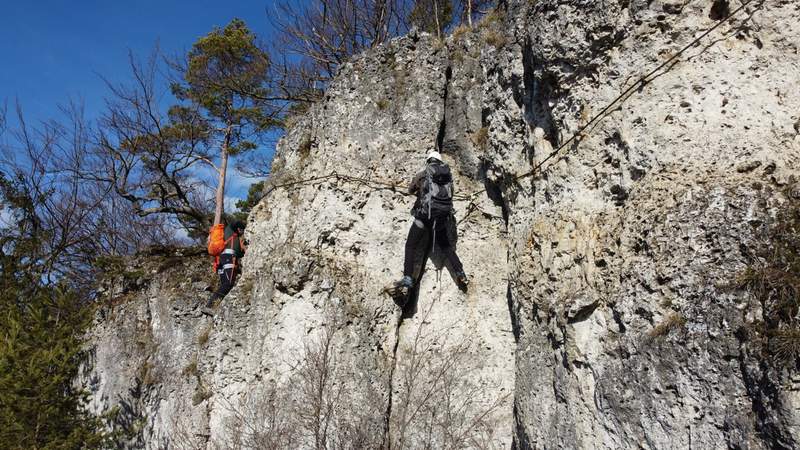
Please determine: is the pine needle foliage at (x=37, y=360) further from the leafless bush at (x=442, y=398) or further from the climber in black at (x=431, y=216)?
the climber in black at (x=431, y=216)

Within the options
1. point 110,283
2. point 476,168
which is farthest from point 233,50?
point 476,168

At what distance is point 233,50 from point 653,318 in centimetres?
1295

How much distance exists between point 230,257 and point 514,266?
13.4ft

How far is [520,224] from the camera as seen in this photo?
6535 mm

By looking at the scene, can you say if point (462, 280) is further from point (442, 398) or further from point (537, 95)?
point (537, 95)

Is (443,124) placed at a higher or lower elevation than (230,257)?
higher

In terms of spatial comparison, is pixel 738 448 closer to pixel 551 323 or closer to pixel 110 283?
pixel 551 323

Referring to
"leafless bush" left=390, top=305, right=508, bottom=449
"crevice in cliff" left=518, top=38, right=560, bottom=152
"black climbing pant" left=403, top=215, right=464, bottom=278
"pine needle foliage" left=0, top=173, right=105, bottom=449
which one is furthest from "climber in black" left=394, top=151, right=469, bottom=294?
"pine needle foliage" left=0, top=173, right=105, bottom=449

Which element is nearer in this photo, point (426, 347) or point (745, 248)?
point (745, 248)

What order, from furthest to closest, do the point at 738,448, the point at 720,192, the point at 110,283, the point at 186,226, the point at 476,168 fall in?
the point at 186,226 → the point at 110,283 → the point at 476,168 → the point at 720,192 → the point at 738,448

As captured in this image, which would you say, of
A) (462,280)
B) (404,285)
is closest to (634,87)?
(462,280)

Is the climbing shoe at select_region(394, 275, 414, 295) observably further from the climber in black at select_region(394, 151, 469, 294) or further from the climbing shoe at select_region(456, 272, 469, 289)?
the climbing shoe at select_region(456, 272, 469, 289)

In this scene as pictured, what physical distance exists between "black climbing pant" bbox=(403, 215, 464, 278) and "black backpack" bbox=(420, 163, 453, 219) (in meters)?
0.15

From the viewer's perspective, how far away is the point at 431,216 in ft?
23.0
